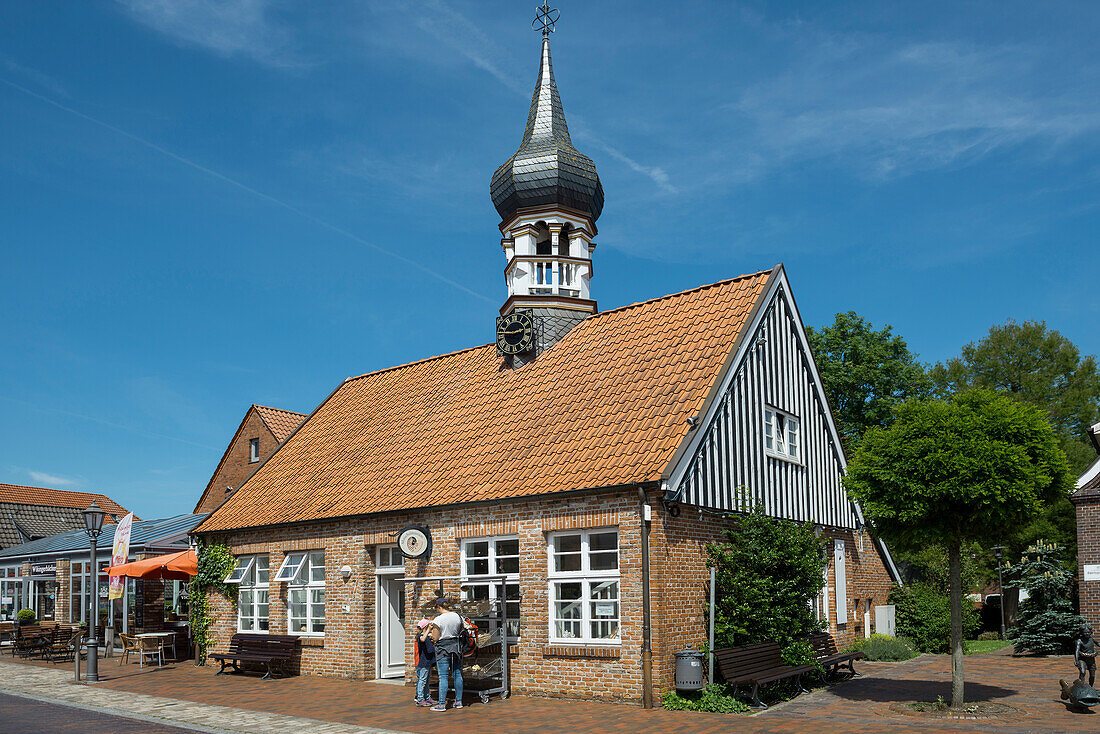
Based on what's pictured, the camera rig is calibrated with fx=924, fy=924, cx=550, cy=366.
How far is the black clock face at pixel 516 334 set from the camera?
21281 mm

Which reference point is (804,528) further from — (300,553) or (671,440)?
(300,553)

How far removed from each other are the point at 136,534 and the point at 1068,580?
27551 millimetres

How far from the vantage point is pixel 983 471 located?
42.4 feet

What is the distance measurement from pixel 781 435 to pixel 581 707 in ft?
24.9

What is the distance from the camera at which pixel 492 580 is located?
1638cm

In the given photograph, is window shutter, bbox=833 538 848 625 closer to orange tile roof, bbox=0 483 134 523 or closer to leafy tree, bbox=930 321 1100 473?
leafy tree, bbox=930 321 1100 473

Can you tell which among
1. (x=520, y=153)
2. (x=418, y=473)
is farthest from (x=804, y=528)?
(x=520, y=153)

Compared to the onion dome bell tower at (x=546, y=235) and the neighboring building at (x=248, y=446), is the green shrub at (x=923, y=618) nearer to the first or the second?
the onion dome bell tower at (x=546, y=235)

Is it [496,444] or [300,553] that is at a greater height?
[496,444]

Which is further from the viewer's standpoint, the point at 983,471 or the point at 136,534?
the point at 136,534

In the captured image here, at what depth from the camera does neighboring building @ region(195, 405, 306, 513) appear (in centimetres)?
3638

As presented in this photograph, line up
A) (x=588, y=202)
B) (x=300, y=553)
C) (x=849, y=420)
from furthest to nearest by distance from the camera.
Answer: (x=849, y=420), (x=588, y=202), (x=300, y=553)

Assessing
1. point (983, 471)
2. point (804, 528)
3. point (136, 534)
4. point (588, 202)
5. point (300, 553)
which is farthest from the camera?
point (136, 534)

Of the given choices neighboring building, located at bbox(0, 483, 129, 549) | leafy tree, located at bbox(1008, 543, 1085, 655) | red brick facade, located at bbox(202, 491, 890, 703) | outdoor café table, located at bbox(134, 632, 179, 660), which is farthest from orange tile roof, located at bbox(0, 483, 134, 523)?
leafy tree, located at bbox(1008, 543, 1085, 655)
